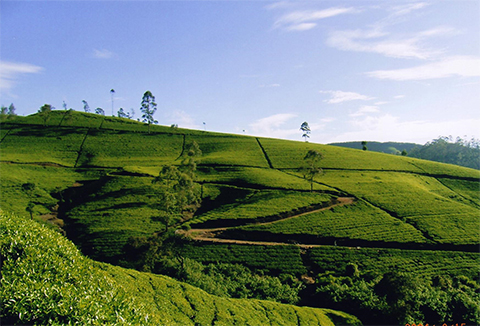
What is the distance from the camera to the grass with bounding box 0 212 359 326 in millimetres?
9445

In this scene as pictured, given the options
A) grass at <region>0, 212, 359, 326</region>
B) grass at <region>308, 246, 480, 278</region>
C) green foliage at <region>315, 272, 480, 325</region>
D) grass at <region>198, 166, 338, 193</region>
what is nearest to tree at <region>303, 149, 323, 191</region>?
grass at <region>198, 166, 338, 193</region>

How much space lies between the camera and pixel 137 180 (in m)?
83.6

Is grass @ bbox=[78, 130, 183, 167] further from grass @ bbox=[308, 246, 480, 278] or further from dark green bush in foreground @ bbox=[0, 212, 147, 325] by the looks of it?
dark green bush in foreground @ bbox=[0, 212, 147, 325]

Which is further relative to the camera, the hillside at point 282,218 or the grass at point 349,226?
the grass at point 349,226

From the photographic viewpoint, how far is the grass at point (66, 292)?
945 centimetres

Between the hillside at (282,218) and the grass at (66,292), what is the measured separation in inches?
472

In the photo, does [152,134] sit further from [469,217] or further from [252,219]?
[469,217]

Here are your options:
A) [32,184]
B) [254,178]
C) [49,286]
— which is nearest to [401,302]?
[49,286]

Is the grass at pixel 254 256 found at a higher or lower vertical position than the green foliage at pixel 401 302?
higher

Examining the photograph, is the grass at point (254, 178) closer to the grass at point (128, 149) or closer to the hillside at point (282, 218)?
the hillside at point (282, 218)

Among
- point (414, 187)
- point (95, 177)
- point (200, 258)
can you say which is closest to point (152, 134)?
point (95, 177)

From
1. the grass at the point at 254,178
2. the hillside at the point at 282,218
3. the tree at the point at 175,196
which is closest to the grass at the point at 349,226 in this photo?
the hillside at the point at 282,218

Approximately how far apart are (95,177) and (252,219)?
55.0 metres

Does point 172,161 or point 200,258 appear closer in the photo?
point 200,258
